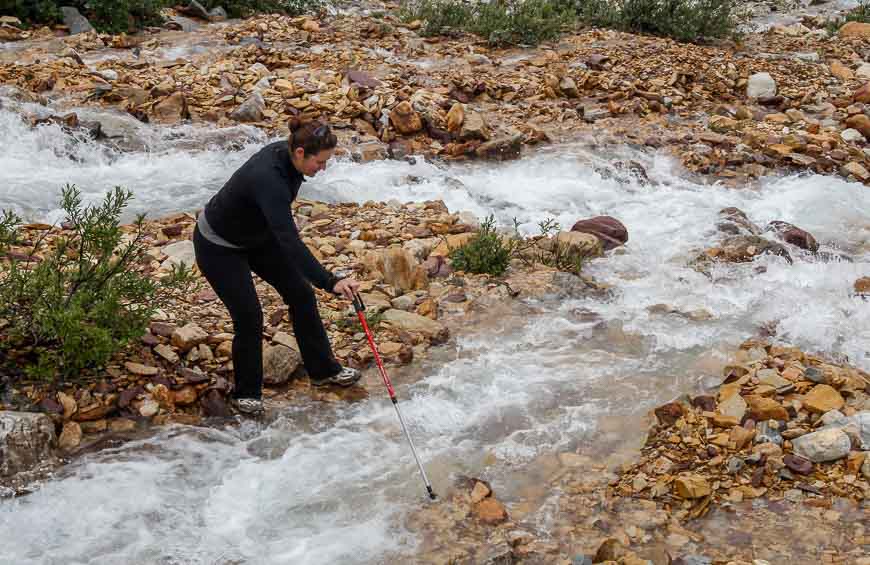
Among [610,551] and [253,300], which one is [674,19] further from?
[610,551]

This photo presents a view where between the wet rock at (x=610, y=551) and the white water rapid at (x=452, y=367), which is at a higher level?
the wet rock at (x=610, y=551)

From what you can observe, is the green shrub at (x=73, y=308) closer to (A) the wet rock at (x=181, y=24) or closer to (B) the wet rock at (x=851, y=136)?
(B) the wet rock at (x=851, y=136)

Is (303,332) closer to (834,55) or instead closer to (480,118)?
(480,118)

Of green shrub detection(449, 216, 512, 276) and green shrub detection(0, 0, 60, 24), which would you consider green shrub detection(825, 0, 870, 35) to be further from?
green shrub detection(0, 0, 60, 24)

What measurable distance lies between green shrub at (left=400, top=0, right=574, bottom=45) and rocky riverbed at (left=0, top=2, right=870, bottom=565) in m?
0.61

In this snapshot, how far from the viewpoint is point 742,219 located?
30.3 feet

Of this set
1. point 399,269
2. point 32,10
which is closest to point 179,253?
point 399,269

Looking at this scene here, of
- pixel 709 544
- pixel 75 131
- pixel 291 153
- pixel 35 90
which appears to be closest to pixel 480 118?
pixel 75 131

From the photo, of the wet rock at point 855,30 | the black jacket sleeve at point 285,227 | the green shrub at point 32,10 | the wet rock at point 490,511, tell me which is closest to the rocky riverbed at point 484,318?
the wet rock at point 490,511

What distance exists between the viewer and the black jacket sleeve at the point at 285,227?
4.66 metres

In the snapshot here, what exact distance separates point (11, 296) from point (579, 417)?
3700 mm

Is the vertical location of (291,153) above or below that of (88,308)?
above

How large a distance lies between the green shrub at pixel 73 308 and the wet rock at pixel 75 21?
9.74m

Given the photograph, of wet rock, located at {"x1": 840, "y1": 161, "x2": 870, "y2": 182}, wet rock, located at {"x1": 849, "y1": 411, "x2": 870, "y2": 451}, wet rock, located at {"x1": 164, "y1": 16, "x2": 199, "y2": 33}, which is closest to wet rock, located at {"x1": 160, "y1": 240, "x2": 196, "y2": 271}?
wet rock, located at {"x1": 849, "y1": 411, "x2": 870, "y2": 451}
